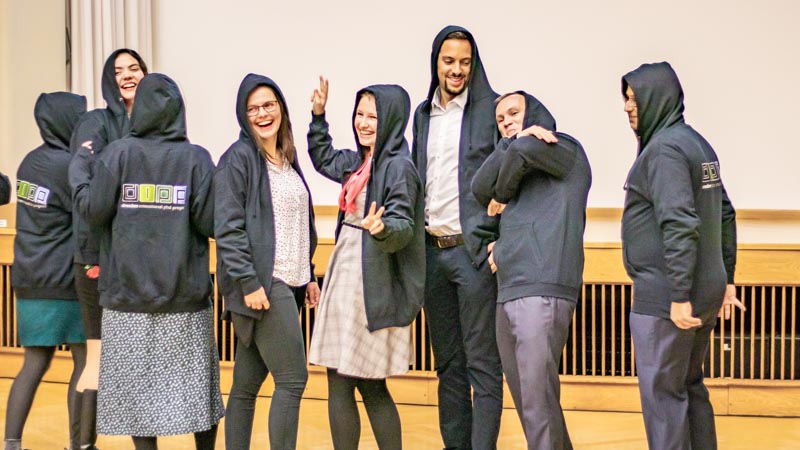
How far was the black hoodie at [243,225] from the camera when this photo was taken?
3.23m

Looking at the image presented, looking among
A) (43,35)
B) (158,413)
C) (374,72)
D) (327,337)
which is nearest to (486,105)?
(327,337)

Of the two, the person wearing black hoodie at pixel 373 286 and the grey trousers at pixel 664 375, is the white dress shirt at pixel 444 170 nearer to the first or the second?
the person wearing black hoodie at pixel 373 286

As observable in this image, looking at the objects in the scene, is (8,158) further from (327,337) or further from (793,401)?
(793,401)

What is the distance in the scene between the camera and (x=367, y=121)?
3.42 meters

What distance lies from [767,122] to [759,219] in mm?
503

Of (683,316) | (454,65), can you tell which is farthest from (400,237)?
(683,316)

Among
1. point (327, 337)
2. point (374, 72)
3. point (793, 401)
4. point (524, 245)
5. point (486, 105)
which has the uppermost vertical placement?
point (374, 72)

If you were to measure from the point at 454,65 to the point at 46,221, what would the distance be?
166cm

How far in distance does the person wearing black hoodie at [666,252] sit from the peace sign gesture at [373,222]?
77 centimetres

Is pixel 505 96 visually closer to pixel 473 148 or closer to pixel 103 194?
pixel 473 148

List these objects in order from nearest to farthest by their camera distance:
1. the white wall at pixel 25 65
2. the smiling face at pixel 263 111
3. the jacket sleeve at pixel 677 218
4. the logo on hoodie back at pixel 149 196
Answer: the jacket sleeve at pixel 677 218, the logo on hoodie back at pixel 149 196, the smiling face at pixel 263 111, the white wall at pixel 25 65

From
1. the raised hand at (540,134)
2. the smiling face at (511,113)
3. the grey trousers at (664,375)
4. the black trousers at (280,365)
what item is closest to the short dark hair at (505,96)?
the smiling face at (511,113)

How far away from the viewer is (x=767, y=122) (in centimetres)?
536

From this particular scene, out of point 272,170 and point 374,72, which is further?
point 374,72
